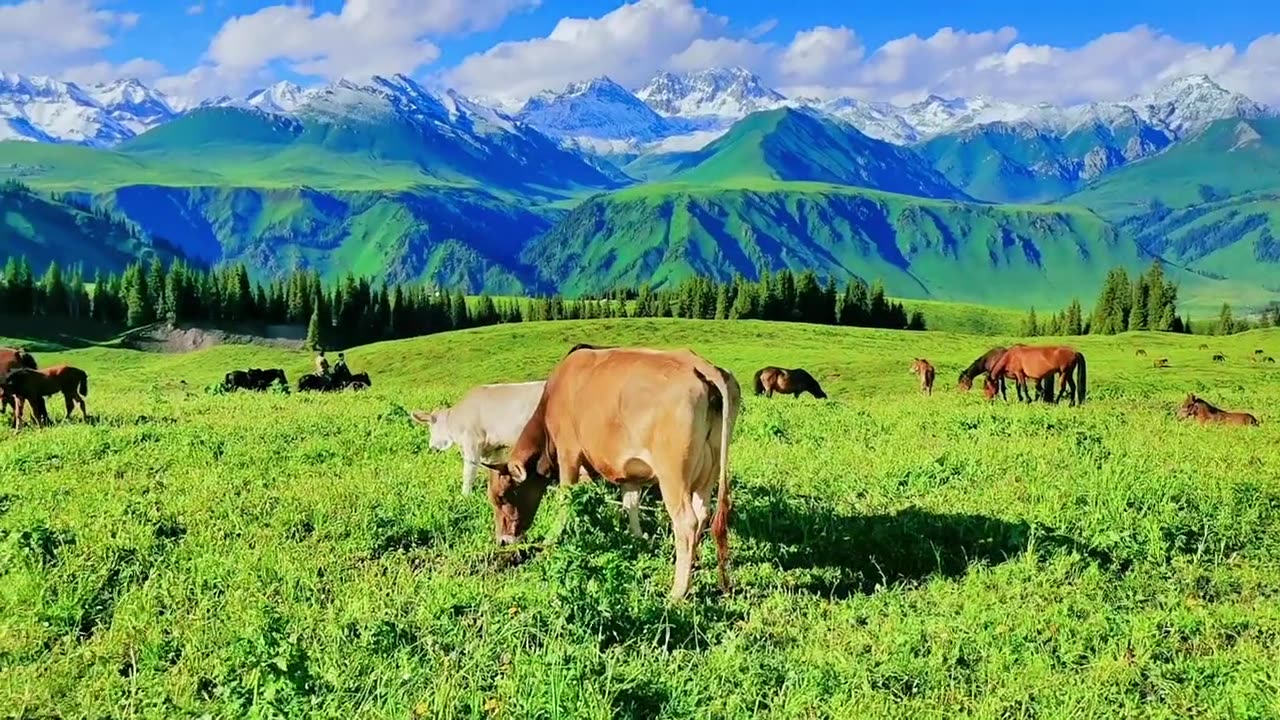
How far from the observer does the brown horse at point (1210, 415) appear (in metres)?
24.9

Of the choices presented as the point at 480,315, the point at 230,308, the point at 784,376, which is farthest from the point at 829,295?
the point at 784,376

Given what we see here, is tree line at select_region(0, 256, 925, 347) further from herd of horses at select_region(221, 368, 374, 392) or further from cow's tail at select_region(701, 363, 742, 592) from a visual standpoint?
cow's tail at select_region(701, 363, 742, 592)

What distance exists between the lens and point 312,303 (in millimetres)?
149375

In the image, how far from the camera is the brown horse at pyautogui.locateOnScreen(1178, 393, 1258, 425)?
24.9 meters

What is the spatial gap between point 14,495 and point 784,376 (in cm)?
3571

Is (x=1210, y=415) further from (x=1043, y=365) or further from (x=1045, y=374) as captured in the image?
(x=1043, y=365)

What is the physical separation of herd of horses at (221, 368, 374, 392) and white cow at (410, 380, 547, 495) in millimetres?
27266

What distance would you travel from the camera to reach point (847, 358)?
69.1 m

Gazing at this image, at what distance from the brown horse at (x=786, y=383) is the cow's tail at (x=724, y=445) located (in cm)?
3445

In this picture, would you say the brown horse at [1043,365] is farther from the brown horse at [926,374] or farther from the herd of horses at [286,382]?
the herd of horses at [286,382]

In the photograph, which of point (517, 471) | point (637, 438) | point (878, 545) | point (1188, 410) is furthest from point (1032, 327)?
point (637, 438)

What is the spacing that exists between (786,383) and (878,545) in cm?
3391

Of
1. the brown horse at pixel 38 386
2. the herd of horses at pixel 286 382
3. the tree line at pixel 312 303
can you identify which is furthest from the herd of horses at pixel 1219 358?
the tree line at pixel 312 303

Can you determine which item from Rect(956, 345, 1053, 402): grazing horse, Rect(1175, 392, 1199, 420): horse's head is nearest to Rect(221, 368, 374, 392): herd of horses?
Rect(956, 345, 1053, 402): grazing horse
